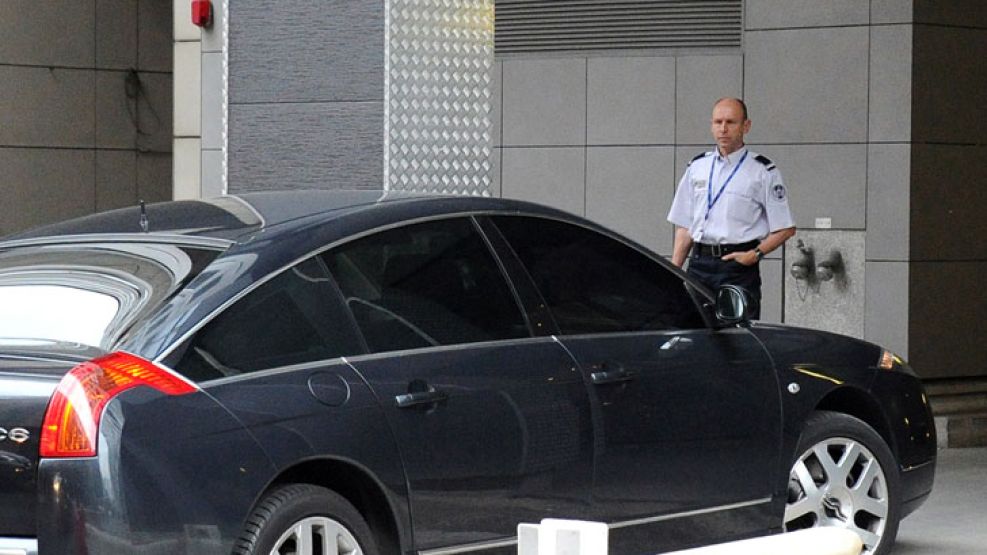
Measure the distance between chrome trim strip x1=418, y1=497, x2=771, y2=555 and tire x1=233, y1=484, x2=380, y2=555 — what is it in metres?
0.30

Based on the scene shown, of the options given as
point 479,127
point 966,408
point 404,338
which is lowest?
point 966,408

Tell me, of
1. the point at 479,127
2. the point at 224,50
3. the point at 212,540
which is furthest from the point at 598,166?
the point at 212,540

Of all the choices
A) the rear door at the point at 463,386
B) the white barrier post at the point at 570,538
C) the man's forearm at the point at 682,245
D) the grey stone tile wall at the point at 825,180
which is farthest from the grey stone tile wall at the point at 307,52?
the white barrier post at the point at 570,538

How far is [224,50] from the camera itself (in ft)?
47.6

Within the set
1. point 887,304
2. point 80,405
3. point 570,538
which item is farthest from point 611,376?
point 887,304

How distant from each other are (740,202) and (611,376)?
11.5 ft

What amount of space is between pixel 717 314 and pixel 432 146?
7.08 m

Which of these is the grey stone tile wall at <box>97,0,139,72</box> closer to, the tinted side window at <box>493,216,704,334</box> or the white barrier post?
the tinted side window at <box>493,216,704,334</box>

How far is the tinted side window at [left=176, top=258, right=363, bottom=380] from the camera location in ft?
16.8

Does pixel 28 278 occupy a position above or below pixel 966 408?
above

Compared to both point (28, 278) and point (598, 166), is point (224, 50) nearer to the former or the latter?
point (598, 166)

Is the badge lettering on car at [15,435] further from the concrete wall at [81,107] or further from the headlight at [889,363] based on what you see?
the concrete wall at [81,107]

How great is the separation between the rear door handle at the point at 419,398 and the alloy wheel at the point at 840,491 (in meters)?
1.84

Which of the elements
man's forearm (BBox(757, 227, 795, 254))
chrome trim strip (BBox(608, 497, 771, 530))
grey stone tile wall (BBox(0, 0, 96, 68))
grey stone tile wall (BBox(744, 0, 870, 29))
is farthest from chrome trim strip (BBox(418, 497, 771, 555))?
grey stone tile wall (BBox(0, 0, 96, 68))
